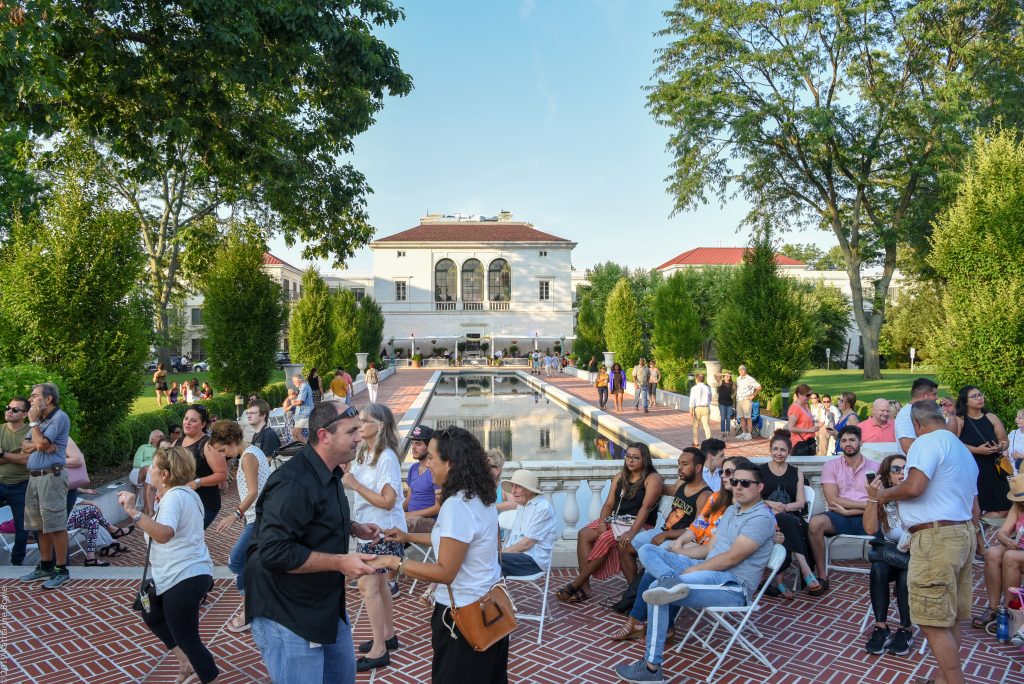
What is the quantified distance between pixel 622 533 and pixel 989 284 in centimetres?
961

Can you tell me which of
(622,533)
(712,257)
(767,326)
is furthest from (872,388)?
(712,257)

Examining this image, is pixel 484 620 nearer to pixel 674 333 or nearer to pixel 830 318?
pixel 674 333

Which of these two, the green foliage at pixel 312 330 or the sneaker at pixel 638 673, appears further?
the green foliage at pixel 312 330

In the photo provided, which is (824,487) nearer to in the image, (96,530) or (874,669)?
(874,669)

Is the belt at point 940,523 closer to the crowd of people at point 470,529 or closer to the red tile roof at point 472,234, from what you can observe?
the crowd of people at point 470,529

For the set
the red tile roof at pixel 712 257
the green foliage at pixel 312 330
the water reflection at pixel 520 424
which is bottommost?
the water reflection at pixel 520 424

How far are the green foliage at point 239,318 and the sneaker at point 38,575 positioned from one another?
11.1m

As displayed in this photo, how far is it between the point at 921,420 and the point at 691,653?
213 centimetres

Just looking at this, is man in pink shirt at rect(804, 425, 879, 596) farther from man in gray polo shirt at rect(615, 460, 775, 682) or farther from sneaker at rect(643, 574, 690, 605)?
sneaker at rect(643, 574, 690, 605)

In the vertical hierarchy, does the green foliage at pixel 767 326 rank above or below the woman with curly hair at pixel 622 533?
above

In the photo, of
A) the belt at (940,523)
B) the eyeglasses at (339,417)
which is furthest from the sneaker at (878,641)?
the eyeglasses at (339,417)

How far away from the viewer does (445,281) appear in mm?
60156

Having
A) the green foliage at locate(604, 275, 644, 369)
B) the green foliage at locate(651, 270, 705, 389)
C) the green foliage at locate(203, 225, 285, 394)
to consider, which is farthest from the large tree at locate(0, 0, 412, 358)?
the green foliage at locate(604, 275, 644, 369)

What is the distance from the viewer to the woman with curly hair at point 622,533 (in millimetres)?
5145
